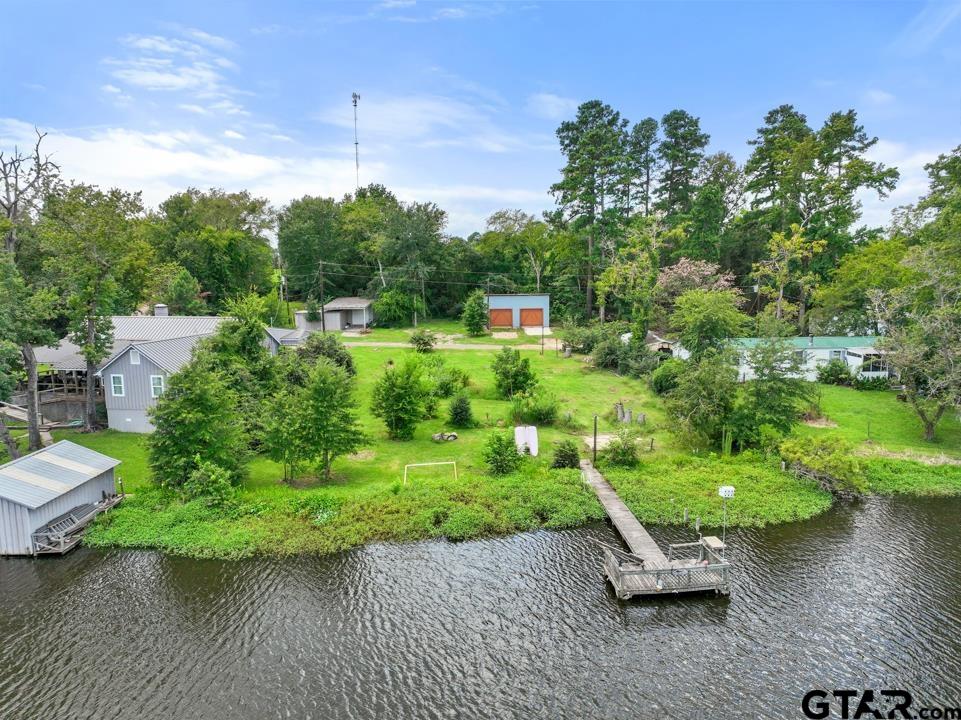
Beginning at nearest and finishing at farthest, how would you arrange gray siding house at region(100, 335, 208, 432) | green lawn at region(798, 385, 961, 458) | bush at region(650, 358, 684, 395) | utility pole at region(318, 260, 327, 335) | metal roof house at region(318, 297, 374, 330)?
green lawn at region(798, 385, 961, 458), gray siding house at region(100, 335, 208, 432), bush at region(650, 358, 684, 395), utility pole at region(318, 260, 327, 335), metal roof house at region(318, 297, 374, 330)

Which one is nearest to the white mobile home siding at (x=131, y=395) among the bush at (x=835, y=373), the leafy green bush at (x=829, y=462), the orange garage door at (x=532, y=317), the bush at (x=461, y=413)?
the bush at (x=461, y=413)

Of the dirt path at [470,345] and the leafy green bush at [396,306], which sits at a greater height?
the leafy green bush at [396,306]

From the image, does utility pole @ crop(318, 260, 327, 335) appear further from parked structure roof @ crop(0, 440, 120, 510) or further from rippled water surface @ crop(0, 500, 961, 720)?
Answer: rippled water surface @ crop(0, 500, 961, 720)

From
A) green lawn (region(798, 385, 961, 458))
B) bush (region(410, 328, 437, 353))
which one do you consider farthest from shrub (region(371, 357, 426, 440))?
green lawn (region(798, 385, 961, 458))

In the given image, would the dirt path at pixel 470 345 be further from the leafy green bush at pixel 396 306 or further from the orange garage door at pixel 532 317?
the leafy green bush at pixel 396 306

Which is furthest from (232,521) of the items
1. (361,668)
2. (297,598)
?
(361,668)

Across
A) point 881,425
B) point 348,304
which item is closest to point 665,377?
point 881,425

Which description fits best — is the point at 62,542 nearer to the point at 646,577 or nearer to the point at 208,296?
the point at 646,577
